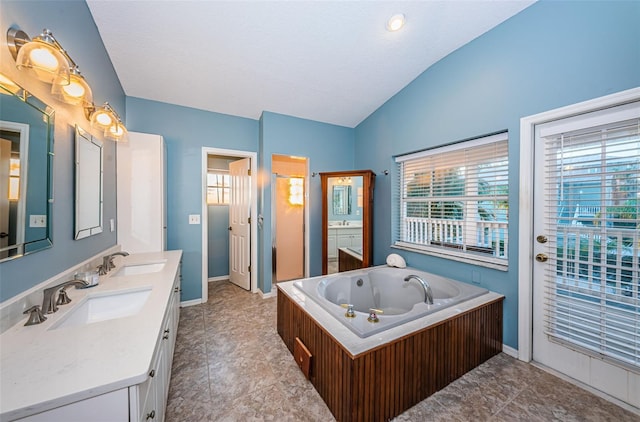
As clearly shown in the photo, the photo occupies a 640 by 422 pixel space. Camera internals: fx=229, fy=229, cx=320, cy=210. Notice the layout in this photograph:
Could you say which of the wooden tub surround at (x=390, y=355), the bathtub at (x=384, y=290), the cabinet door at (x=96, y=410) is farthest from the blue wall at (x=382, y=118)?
the cabinet door at (x=96, y=410)

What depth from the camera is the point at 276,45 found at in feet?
6.70

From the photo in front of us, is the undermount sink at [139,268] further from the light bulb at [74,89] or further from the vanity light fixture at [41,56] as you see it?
the vanity light fixture at [41,56]

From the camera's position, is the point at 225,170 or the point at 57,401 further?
the point at 225,170

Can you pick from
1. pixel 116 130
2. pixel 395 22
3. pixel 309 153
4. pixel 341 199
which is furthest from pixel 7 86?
pixel 341 199

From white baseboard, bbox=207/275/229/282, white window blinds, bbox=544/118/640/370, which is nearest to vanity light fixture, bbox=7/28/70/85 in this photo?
white window blinds, bbox=544/118/640/370

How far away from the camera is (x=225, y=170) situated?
12.7 feet

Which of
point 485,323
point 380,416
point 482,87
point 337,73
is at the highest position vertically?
point 337,73

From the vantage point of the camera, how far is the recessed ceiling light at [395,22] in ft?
5.98

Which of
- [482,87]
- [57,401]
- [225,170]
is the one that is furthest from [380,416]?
[225,170]

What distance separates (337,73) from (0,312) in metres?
2.81

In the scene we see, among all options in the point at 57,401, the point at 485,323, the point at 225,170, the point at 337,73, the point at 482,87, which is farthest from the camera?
the point at 225,170

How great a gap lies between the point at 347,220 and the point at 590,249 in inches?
92.0

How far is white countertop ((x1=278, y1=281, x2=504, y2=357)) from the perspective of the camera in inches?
50.3

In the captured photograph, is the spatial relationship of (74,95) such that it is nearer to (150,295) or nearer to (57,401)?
(150,295)
